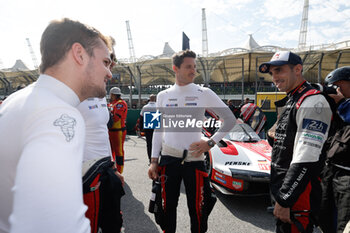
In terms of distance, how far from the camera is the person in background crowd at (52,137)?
49cm

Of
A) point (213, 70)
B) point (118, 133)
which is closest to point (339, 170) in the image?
point (118, 133)

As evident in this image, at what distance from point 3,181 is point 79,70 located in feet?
1.50

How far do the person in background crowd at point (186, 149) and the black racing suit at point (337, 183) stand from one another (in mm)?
970

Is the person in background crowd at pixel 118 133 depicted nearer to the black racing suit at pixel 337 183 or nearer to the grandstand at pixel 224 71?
the black racing suit at pixel 337 183

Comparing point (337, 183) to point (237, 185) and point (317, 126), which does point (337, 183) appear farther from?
point (237, 185)

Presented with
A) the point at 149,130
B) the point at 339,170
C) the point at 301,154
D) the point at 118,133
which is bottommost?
the point at 149,130

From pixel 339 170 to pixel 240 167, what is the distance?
1.56 meters

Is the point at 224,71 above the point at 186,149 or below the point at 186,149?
below

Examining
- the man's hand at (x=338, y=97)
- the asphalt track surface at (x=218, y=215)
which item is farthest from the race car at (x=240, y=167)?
the man's hand at (x=338, y=97)

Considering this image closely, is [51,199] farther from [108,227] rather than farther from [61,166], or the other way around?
[108,227]

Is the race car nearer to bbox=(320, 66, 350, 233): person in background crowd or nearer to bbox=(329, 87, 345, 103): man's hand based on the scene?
bbox=(320, 66, 350, 233): person in background crowd

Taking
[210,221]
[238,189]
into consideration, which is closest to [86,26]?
[210,221]

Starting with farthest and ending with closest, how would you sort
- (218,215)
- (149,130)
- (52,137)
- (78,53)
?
1. (149,130)
2. (218,215)
3. (78,53)
4. (52,137)

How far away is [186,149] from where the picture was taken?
208 cm
